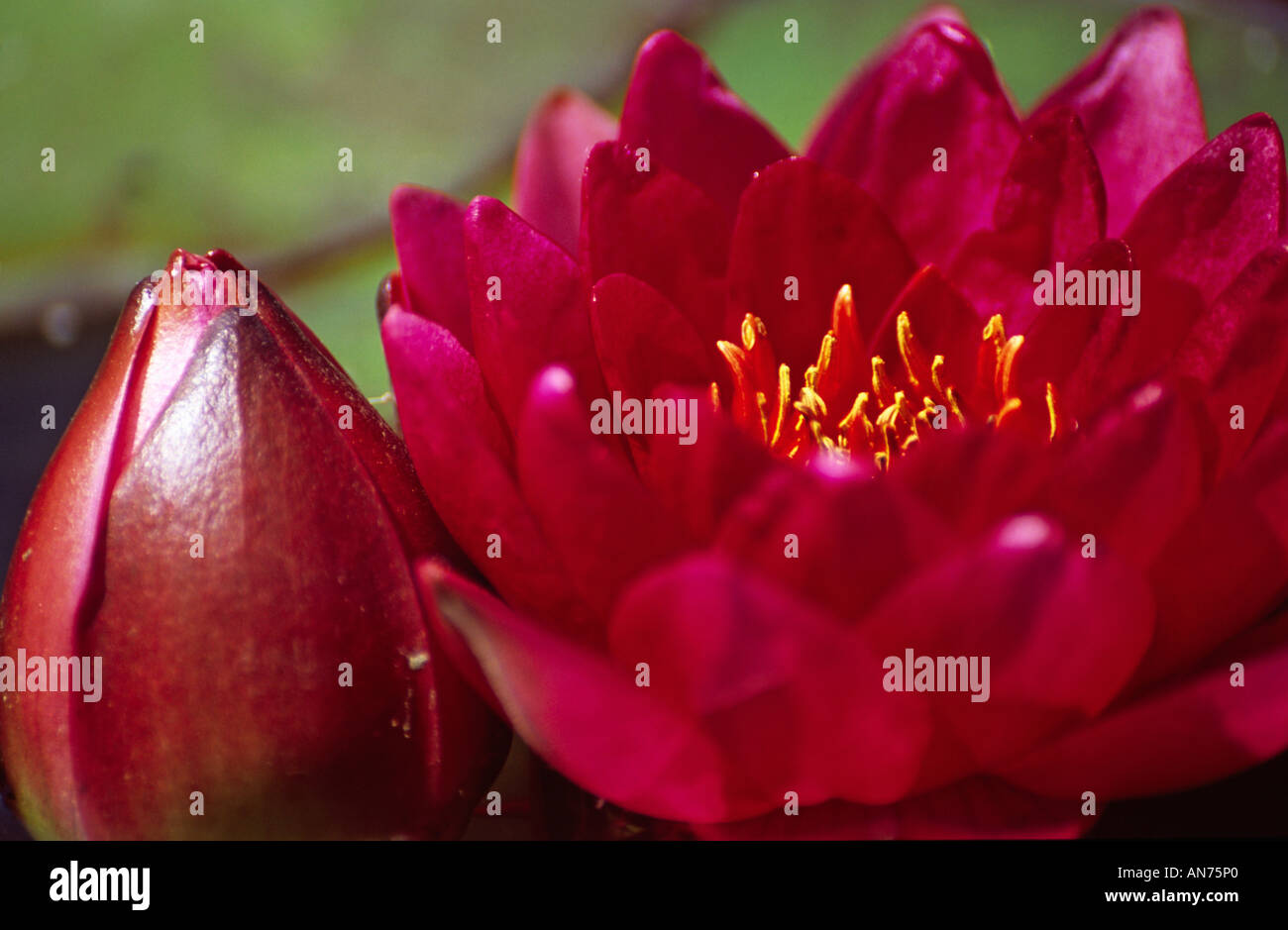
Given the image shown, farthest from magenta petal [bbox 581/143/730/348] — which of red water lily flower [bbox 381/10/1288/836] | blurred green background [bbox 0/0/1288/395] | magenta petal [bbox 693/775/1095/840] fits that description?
blurred green background [bbox 0/0/1288/395]

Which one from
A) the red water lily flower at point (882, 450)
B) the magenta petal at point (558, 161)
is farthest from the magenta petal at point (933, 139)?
the magenta petal at point (558, 161)

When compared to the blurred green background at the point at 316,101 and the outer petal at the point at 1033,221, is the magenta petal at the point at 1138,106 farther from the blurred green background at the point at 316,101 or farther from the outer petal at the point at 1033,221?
the blurred green background at the point at 316,101

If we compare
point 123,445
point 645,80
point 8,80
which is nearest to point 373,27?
point 8,80

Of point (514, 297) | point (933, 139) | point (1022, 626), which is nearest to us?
point (1022, 626)

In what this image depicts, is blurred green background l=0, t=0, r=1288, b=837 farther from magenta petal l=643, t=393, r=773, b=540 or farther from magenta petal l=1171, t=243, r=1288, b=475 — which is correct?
magenta petal l=1171, t=243, r=1288, b=475

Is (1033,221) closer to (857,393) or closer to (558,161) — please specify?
(857,393)

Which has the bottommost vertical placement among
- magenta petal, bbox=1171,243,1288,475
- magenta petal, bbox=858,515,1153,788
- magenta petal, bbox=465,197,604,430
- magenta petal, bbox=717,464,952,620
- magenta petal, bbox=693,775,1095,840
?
magenta petal, bbox=693,775,1095,840

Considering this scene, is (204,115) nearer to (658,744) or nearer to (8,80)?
(8,80)

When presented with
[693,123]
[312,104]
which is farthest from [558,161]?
[312,104]

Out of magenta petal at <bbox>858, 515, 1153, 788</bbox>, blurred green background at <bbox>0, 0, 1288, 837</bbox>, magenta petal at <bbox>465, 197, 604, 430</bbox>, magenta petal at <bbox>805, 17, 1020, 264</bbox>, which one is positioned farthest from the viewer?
blurred green background at <bbox>0, 0, 1288, 837</bbox>
